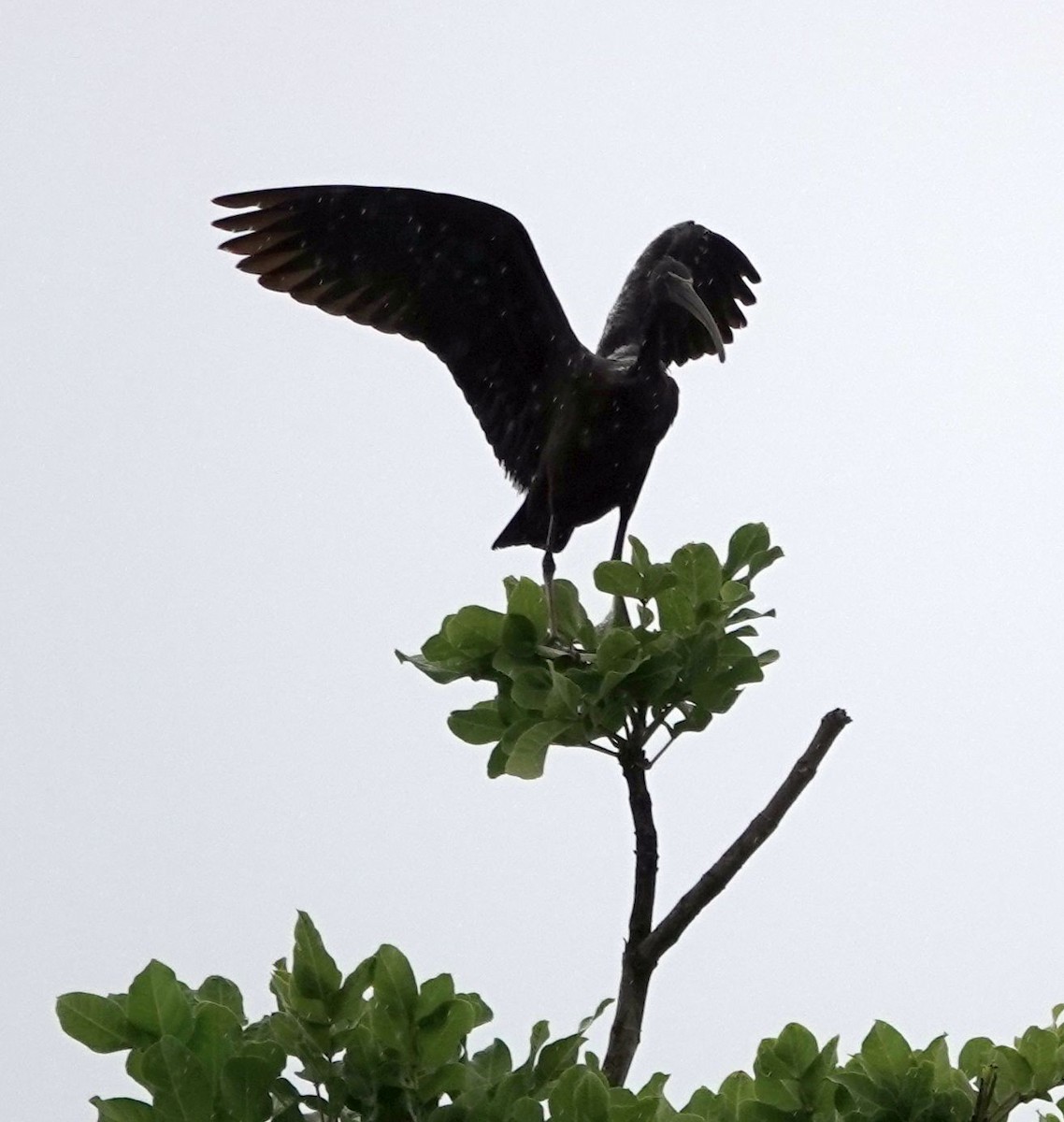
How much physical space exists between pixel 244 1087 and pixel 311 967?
226 millimetres

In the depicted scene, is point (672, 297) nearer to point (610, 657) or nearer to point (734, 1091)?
point (610, 657)

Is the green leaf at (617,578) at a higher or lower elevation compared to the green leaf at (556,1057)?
higher

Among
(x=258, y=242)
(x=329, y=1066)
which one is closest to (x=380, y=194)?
(x=258, y=242)

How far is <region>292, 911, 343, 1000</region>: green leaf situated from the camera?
2617 millimetres

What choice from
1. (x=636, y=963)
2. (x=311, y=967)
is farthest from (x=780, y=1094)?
(x=311, y=967)

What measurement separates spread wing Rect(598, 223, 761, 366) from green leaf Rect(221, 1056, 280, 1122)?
120 inches

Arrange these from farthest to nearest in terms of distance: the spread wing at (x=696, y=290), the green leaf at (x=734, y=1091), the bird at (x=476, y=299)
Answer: the spread wing at (x=696, y=290), the bird at (x=476, y=299), the green leaf at (x=734, y=1091)

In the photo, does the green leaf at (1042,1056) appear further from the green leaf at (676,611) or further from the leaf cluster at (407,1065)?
the green leaf at (676,611)

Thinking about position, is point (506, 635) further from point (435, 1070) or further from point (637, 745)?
point (435, 1070)

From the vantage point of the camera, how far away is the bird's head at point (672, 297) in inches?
199

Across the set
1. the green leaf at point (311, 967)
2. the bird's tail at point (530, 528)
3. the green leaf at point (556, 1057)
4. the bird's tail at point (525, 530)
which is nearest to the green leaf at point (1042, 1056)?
the green leaf at point (556, 1057)

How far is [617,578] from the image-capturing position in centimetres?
326

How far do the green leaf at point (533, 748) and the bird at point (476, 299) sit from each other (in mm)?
1812

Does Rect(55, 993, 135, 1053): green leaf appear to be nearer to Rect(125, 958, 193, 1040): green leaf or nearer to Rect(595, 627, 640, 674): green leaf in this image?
Rect(125, 958, 193, 1040): green leaf
